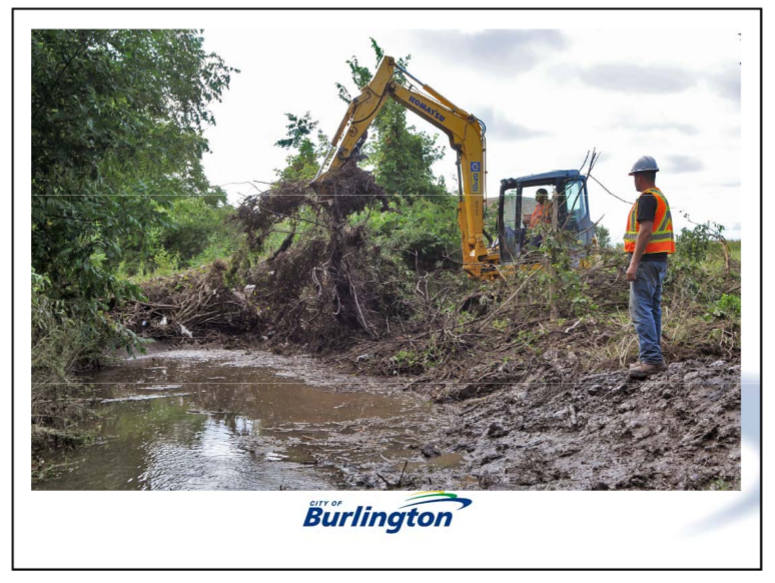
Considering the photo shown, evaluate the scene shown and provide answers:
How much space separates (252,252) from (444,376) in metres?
1.44

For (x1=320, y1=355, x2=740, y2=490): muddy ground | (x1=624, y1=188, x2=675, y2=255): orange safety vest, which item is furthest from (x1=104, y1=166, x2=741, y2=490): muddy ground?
(x1=624, y1=188, x2=675, y2=255): orange safety vest

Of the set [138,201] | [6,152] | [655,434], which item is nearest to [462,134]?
[138,201]

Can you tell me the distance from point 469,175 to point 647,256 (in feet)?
8.80

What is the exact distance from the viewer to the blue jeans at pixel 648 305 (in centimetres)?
279

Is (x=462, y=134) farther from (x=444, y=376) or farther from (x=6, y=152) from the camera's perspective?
(x=6, y=152)

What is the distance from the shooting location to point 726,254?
9.64 ft

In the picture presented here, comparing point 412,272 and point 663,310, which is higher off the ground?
point 412,272

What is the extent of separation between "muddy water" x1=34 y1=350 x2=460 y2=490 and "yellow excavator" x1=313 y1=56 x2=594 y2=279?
127 centimetres

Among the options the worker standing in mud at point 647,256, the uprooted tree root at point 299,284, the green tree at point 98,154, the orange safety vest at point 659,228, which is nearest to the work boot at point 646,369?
the worker standing in mud at point 647,256

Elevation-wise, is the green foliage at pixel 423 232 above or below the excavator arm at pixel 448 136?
below
